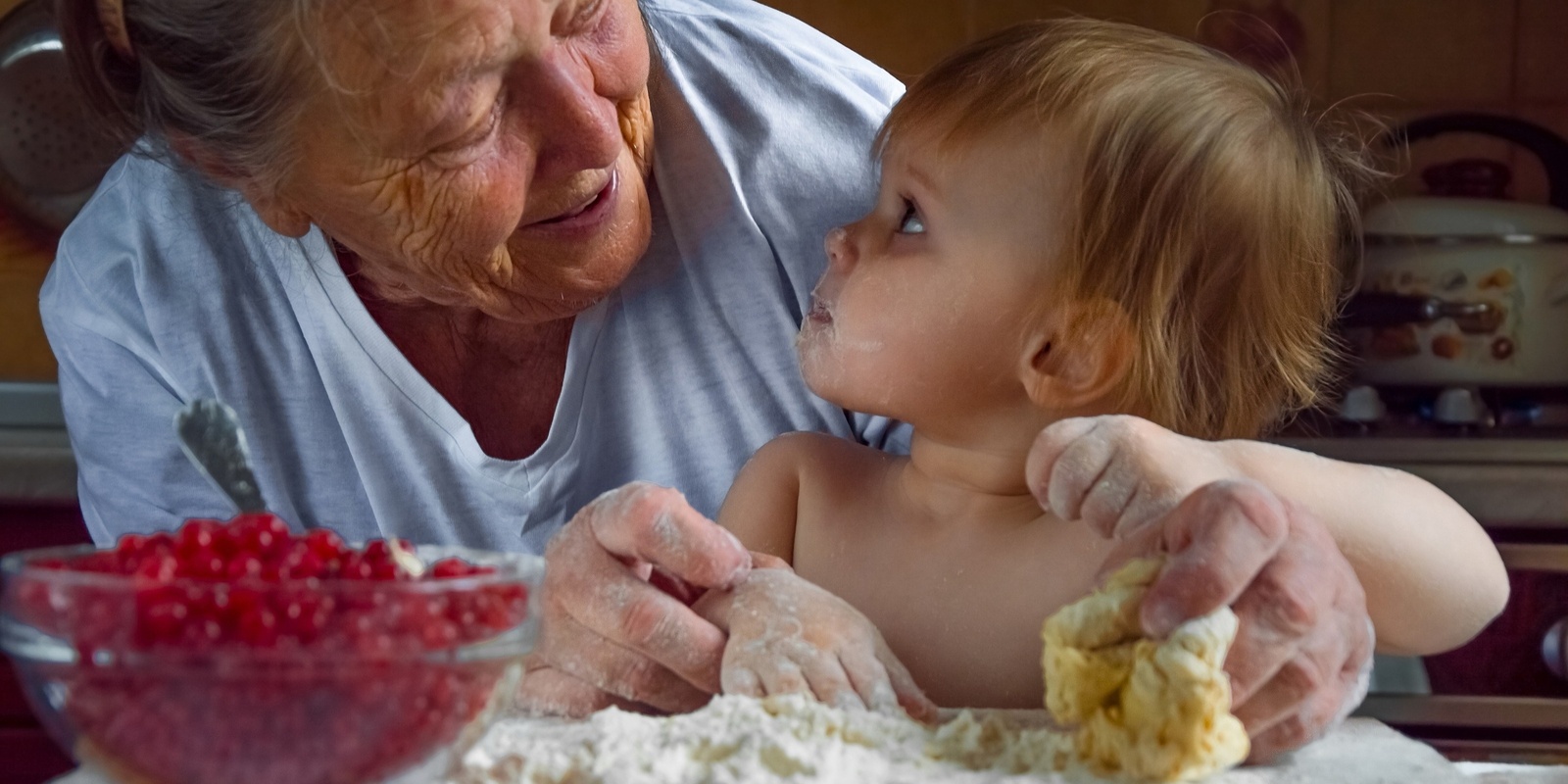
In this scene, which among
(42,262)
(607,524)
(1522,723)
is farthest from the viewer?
(42,262)

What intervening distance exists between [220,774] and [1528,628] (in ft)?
5.00

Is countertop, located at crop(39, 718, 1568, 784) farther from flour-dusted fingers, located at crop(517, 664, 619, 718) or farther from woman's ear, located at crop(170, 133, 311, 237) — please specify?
woman's ear, located at crop(170, 133, 311, 237)

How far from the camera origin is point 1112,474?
697 mm

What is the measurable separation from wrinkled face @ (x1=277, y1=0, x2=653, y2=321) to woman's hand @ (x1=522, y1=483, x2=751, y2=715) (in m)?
0.25

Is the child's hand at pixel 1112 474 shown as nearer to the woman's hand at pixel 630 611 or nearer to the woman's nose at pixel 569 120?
the woman's hand at pixel 630 611

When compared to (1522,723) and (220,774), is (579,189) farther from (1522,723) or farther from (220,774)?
(1522,723)

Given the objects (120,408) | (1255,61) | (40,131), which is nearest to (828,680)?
(120,408)

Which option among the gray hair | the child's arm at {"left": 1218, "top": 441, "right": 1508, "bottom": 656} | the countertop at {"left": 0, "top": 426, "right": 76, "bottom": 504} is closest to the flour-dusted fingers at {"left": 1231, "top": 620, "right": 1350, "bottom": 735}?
the child's arm at {"left": 1218, "top": 441, "right": 1508, "bottom": 656}

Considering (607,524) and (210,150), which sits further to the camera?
(210,150)

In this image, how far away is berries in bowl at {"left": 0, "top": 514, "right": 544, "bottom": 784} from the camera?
0.49 m

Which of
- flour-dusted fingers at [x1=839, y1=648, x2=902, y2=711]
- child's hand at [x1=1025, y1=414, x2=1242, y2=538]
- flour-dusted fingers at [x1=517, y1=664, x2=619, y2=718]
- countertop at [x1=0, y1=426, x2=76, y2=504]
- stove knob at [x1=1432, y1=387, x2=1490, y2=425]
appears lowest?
countertop at [x1=0, y1=426, x2=76, y2=504]

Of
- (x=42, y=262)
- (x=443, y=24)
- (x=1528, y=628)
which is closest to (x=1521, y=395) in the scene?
(x=1528, y=628)

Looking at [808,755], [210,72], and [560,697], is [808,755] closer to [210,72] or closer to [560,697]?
[560,697]

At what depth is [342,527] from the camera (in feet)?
4.01
